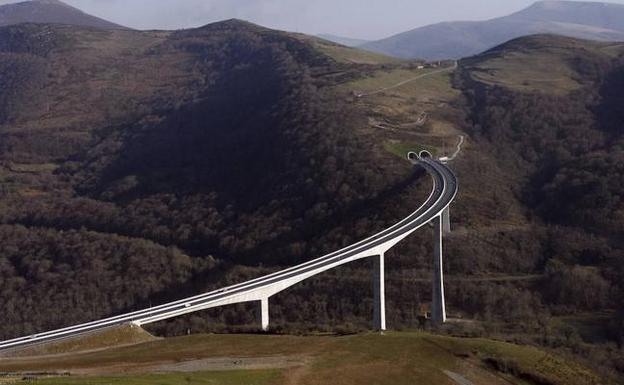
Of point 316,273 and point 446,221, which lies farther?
point 446,221

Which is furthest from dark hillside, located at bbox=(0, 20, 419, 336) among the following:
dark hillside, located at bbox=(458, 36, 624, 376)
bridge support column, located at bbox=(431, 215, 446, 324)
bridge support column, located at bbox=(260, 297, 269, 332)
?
bridge support column, located at bbox=(260, 297, 269, 332)

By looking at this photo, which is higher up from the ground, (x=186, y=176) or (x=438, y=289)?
(x=186, y=176)

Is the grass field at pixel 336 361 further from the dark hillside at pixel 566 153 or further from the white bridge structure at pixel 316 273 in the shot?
the dark hillside at pixel 566 153

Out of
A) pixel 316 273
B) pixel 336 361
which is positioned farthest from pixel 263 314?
pixel 336 361

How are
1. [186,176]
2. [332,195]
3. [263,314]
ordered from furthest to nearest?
[186,176]
[332,195]
[263,314]

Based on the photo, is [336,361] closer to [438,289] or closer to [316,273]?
[316,273]

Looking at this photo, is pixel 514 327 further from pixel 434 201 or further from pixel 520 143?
pixel 520 143

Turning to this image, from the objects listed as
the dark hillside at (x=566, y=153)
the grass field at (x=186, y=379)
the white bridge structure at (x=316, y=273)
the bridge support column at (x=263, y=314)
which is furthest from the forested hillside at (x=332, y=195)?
the grass field at (x=186, y=379)
